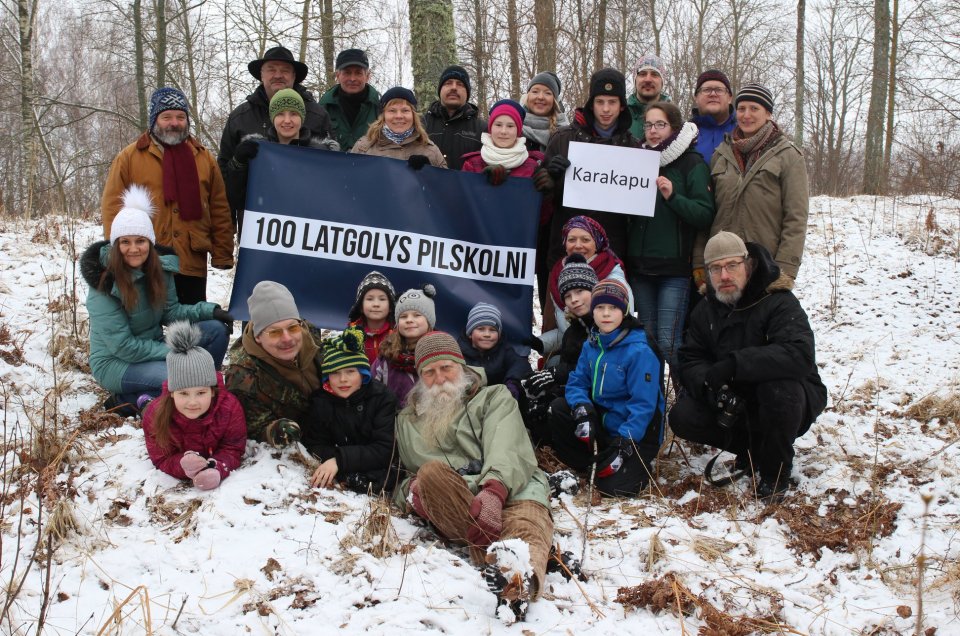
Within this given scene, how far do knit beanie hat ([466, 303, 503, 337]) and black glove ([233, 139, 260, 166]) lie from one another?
2.17m

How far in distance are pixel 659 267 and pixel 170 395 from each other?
3.55m

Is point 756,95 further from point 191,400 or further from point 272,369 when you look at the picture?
point 191,400

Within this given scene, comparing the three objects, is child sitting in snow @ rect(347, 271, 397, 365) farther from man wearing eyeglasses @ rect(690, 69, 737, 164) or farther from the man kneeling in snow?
man wearing eyeglasses @ rect(690, 69, 737, 164)

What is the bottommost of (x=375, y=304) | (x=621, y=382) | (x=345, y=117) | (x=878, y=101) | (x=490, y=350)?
(x=621, y=382)

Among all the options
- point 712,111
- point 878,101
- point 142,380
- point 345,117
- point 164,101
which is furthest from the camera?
point 878,101

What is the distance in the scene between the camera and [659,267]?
17.4ft

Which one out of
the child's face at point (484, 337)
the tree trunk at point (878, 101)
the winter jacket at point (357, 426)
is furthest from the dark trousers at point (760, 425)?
the tree trunk at point (878, 101)

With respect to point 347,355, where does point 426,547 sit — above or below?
below

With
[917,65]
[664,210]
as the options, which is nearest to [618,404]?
[664,210]

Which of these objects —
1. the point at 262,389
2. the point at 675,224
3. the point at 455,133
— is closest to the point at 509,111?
the point at 455,133

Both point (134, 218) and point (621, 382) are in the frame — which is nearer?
point (621, 382)

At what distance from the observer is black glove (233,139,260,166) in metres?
5.38

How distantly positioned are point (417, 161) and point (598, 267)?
5.63 feet

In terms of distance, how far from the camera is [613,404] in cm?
450
